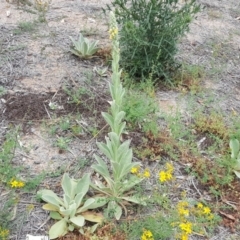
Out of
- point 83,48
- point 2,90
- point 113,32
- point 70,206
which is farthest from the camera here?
point 83,48

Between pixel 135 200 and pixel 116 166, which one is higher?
pixel 116 166

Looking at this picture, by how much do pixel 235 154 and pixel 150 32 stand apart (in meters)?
1.49

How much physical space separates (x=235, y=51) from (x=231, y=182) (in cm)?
228

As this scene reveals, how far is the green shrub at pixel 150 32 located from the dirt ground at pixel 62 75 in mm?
300

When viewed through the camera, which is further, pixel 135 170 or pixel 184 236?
pixel 135 170

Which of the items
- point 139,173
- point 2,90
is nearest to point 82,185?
point 139,173

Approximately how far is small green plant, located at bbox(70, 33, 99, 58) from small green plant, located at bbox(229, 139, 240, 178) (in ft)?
6.05

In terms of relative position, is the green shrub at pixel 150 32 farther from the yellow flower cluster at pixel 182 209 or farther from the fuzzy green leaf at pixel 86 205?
the fuzzy green leaf at pixel 86 205

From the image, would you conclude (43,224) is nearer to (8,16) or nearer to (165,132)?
(165,132)

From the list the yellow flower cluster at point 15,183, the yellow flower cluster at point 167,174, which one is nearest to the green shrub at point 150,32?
the yellow flower cluster at point 167,174

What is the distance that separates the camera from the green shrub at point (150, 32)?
4047mm

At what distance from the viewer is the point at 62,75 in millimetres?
4219

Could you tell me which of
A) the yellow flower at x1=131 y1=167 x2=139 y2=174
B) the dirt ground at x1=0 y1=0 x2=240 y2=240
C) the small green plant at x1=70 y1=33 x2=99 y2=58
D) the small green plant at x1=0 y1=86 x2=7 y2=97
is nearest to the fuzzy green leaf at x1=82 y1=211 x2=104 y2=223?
the dirt ground at x1=0 y1=0 x2=240 y2=240

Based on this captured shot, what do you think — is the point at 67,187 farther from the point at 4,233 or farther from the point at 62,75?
the point at 62,75
